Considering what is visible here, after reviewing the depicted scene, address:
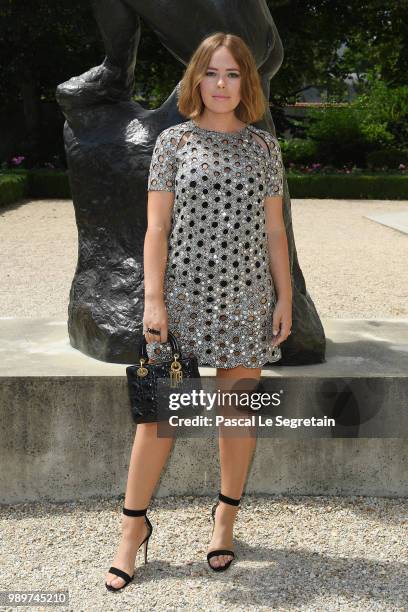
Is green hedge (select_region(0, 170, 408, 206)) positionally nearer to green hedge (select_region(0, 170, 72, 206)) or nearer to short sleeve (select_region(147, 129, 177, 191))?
green hedge (select_region(0, 170, 72, 206))

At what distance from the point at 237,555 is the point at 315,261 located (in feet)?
21.7

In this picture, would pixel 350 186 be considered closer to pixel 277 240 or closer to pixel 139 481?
pixel 277 240

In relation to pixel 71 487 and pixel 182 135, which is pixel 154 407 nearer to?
pixel 182 135

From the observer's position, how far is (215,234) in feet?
8.39

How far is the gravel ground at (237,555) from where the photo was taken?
2650 millimetres

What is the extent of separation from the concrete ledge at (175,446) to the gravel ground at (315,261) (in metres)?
3.27

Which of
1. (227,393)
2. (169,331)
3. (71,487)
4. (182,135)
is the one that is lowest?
(71,487)

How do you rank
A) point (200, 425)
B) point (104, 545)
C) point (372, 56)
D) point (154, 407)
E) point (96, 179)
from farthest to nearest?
1. point (372, 56)
2. point (96, 179)
3. point (200, 425)
4. point (104, 545)
5. point (154, 407)

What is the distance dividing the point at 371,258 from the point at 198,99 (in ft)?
23.8

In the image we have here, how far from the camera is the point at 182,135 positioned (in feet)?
8.59

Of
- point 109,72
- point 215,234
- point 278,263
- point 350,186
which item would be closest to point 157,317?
point 215,234

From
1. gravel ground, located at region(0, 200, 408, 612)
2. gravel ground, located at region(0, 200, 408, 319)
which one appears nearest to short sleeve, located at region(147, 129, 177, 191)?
gravel ground, located at region(0, 200, 408, 612)

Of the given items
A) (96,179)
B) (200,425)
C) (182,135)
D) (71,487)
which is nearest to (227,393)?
(200,425)

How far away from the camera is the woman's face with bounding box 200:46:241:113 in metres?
2.53
